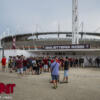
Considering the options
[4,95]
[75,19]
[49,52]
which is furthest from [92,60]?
[4,95]

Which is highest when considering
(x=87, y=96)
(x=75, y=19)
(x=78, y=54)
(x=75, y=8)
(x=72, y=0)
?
(x=72, y=0)

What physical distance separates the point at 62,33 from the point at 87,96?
72338 millimetres

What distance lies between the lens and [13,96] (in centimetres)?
539

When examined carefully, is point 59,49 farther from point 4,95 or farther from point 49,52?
point 4,95

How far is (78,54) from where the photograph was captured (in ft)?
69.4

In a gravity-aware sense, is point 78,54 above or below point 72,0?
below

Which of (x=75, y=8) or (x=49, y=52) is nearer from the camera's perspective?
(x=49, y=52)

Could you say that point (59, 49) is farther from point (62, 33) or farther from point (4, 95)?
point (62, 33)

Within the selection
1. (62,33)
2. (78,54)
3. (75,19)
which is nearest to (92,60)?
(78,54)

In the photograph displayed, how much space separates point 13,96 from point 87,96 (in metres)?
2.97

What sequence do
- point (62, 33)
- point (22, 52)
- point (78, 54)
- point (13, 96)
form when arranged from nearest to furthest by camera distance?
point (13, 96), point (78, 54), point (22, 52), point (62, 33)

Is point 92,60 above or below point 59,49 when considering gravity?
below

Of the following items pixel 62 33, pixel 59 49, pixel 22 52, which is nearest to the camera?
pixel 59 49

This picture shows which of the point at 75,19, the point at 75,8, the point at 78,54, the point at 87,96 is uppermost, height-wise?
the point at 75,8
